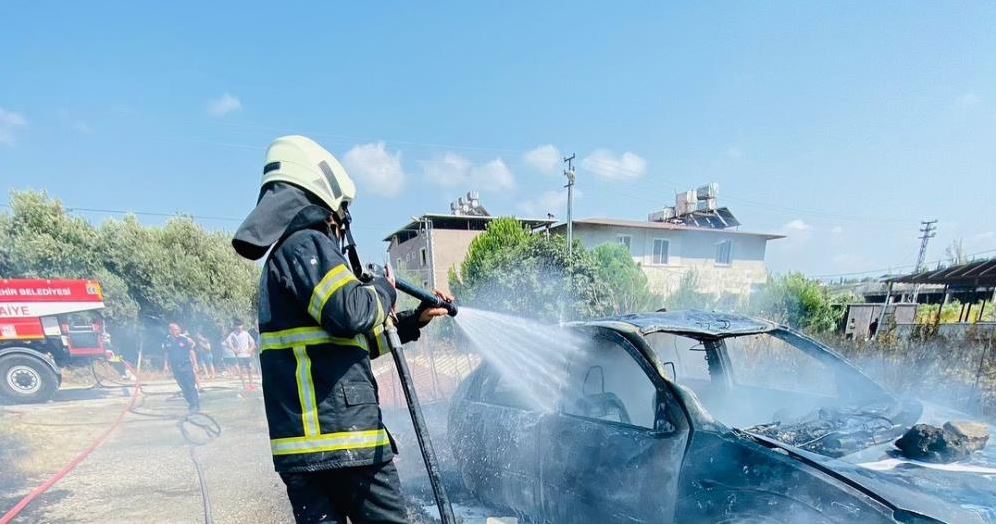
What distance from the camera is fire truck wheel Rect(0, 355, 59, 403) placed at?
31.3ft

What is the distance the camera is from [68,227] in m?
18.2

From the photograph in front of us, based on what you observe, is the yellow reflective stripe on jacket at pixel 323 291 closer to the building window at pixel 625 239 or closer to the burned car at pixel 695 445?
the burned car at pixel 695 445

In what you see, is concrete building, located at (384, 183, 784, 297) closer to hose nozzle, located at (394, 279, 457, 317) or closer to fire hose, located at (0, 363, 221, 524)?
fire hose, located at (0, 363, 221, 524)

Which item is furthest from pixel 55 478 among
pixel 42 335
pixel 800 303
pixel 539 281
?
pixel 800 303

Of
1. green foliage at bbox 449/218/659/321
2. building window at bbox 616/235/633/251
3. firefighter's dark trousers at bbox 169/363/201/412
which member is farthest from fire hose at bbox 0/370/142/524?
building window at bbox 616/235/633/251

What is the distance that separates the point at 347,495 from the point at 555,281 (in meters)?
15.4

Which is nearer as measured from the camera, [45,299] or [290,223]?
[290,223]

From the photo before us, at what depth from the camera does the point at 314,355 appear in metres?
1.73

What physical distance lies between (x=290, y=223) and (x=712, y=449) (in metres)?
1.99

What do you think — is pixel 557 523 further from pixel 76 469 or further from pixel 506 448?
pixel 76 469

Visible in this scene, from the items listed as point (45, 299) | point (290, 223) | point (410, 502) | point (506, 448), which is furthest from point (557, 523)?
point (45, 299)

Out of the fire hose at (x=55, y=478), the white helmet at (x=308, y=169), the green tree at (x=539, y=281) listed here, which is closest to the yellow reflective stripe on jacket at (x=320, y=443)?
the white helmet at (x=308, y=169)

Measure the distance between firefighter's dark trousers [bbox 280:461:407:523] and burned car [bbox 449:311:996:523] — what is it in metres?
1.20

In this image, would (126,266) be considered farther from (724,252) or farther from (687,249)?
(724,252)
